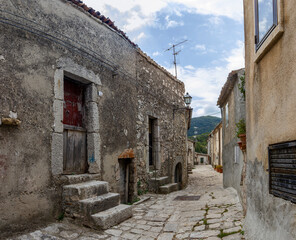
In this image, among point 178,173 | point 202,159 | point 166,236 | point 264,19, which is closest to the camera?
point 264,19

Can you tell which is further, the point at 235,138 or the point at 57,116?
the point at 235,138

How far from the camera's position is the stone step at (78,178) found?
457 cm

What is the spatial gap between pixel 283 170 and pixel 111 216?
9.94 feet

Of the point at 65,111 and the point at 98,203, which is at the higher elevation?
the point at 65,111

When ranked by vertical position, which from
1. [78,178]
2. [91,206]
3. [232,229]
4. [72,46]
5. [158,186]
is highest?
[72,46]

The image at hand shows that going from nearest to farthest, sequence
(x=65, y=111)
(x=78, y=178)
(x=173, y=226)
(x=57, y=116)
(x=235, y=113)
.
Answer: (x=57, y=116) < (x=173, y=226) < (x=78, y=178) < (x=65, y=111) < (x=235, y=113)

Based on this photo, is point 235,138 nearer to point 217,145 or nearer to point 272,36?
point 272,36

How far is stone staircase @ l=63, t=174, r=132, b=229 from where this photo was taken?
13.8 ft

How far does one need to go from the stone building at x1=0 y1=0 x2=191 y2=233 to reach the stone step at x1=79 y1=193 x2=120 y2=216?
2 cm

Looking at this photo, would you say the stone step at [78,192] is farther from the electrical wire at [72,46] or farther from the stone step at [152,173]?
the stone step at [152,173]

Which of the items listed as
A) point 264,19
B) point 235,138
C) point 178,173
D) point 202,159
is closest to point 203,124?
point 202,159

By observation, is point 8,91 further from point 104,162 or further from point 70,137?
point 104,162

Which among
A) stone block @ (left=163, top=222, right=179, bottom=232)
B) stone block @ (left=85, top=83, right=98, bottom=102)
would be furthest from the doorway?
stone block @ (left=163, top=222, right=179, bottom=232)

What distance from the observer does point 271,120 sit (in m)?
2.61
